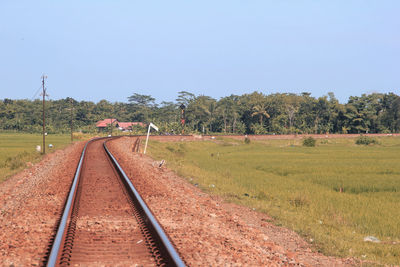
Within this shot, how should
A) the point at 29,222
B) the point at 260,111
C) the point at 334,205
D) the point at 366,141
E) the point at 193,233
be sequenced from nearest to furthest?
the point at 193,233 → the point at 29,222 → the point at 334,205 → the point at 366,141 → the point at 260,111

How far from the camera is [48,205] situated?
409 inches

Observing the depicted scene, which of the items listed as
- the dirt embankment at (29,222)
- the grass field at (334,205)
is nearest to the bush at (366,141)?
the grass field at (334,205)

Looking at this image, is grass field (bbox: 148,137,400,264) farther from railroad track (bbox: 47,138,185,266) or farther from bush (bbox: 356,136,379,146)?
bush (bbox: 356,136,379,146)

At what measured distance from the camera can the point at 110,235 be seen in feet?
23.7

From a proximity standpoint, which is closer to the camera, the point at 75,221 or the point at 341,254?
the point at 341,254

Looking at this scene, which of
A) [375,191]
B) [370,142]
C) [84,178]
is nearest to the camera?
[84,178]

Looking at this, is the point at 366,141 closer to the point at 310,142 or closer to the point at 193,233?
the point at 310,142

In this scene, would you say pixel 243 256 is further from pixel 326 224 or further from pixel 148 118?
pixel 148 118

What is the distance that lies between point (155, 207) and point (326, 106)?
104 meters

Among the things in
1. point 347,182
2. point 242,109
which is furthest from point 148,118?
point 347,182

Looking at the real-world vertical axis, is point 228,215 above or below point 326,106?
below

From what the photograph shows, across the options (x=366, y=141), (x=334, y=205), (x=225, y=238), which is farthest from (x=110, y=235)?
(x=366, y=141)

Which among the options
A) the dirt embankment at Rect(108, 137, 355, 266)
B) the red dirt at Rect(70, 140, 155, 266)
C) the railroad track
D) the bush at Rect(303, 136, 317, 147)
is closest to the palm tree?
the bush at Rect(303, 136, 317, 147)

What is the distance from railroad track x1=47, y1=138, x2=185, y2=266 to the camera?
5.80 metres
